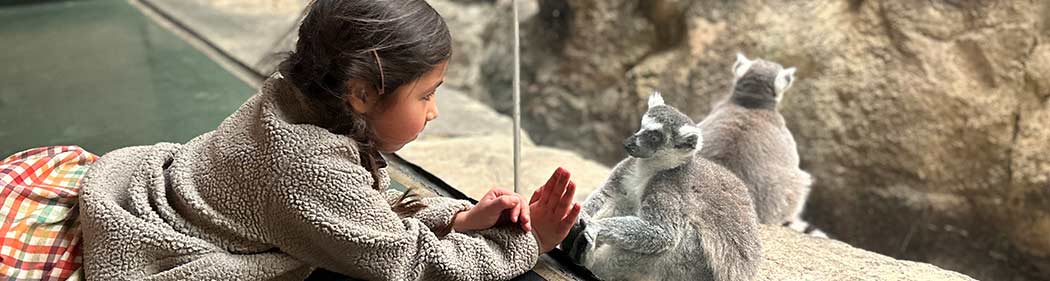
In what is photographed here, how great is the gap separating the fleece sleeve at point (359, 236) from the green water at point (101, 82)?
1.03 metres

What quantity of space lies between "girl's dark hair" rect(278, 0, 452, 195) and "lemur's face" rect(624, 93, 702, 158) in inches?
15.6

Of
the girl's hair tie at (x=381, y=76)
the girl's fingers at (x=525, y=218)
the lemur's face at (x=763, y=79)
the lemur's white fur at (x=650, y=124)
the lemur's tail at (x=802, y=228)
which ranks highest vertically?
the girl's hair tie at (x=381, y=76)

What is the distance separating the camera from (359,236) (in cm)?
133

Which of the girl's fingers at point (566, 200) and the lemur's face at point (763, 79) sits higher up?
the lemur's face at point (763, 79)

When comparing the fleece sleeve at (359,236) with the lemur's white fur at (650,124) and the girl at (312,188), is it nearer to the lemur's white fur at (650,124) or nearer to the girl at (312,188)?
the girl at (312,188)

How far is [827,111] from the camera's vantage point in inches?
138

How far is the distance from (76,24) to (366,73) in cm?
320

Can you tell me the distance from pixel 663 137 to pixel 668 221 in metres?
0.15

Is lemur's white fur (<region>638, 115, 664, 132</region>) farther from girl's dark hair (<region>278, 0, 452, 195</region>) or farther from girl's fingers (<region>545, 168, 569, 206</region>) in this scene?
girl's dark hair (<region>278, 0, 452, 195</region>)

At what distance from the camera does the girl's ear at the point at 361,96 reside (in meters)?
1.34

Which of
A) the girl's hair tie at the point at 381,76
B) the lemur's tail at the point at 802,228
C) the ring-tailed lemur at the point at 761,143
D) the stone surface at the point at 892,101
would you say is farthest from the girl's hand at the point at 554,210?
the stone surface at the point at 892,101

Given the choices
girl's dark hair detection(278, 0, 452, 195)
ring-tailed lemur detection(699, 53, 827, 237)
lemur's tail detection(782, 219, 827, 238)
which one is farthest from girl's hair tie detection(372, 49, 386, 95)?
lemur's tail detection(782, 219, 827, 238)

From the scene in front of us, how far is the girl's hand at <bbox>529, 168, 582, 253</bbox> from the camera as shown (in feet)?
4.92

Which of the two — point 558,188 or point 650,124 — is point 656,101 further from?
point 558,188
